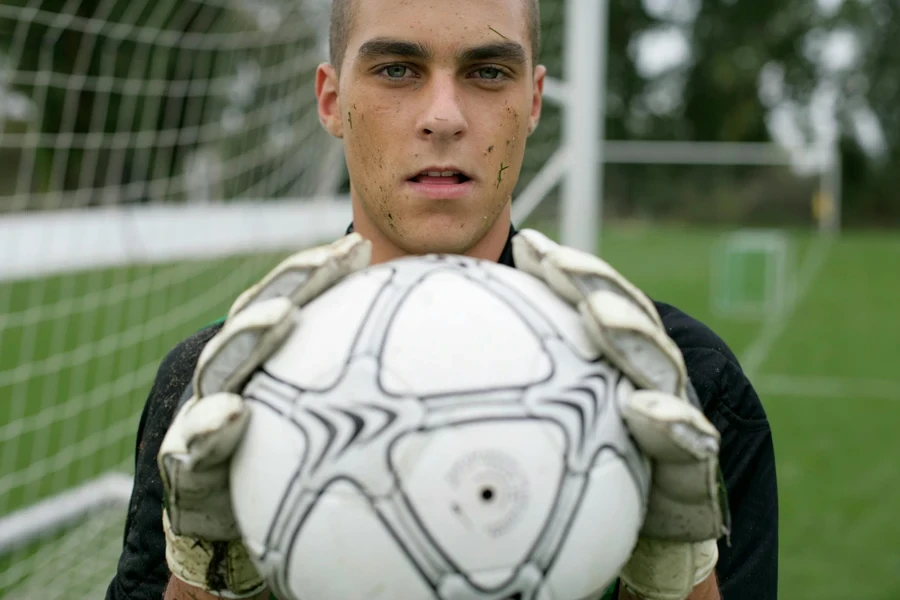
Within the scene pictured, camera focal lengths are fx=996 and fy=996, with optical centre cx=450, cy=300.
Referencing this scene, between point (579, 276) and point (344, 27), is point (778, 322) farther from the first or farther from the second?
point (579, 276)

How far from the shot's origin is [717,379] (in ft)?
6.09

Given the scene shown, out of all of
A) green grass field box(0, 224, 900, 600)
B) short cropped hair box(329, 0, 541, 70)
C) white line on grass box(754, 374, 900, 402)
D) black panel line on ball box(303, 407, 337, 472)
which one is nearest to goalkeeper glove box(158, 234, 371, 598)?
black panel line on ball box(303, 407, 337, 472)

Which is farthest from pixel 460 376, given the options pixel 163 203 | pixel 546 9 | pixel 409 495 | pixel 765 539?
pixel 163 203

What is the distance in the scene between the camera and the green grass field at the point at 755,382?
4930 mm

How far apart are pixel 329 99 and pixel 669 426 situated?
118cm

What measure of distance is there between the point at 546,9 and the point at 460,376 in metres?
4.52

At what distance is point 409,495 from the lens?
110 centimetres

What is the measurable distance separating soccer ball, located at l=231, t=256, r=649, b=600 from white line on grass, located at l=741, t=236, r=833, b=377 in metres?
7.71

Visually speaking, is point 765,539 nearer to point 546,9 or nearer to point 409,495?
point 409,495

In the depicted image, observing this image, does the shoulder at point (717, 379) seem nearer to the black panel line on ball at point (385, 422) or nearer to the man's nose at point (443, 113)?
the man's nose at point (443, 113)

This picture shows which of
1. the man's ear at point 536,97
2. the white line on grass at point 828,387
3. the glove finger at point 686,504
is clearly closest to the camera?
the glove finger at point 686,504

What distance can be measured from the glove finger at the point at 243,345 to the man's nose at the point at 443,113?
1.81 feet

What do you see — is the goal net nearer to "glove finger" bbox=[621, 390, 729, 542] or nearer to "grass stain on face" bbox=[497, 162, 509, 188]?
"grass stain on face" bbox=[497, 162, 509, 188]

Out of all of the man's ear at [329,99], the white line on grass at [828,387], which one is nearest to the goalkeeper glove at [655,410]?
the man's ear at [329,99]
